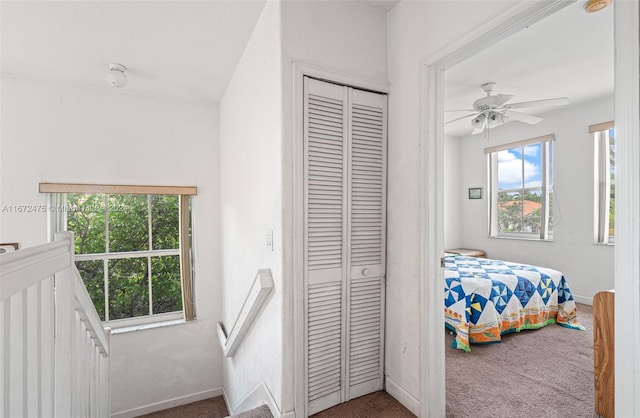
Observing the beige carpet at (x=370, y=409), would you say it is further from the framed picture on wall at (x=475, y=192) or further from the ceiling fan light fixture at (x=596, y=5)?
the framed picture on wall at (x=475, y=192)

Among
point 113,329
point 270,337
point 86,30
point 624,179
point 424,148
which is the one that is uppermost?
point 86,30

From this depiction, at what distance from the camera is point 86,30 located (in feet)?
6.93

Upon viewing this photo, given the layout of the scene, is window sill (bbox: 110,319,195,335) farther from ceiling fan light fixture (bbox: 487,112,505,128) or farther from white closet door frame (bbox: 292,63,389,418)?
ceiling fan light fixture (bbox: 487,112,505,128)

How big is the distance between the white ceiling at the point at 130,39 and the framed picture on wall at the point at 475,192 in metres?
4.35

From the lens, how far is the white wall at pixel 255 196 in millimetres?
1742

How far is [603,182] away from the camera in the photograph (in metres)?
3.81

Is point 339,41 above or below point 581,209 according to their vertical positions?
above

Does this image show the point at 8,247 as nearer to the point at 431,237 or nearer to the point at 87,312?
the point at 87,312

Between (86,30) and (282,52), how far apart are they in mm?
1482

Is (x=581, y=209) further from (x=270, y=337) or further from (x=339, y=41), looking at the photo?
(x=270, y=337)

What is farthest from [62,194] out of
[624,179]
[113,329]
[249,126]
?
[624,179]

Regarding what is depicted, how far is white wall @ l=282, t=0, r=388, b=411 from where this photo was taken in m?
1.67

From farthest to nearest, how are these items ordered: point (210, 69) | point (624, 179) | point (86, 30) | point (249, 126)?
1. point (210, 69)
2. point (249, 126)
3. point (86, 30)
4. point (624, 179)

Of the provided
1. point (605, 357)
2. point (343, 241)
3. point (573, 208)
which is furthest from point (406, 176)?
point (573, 208)
